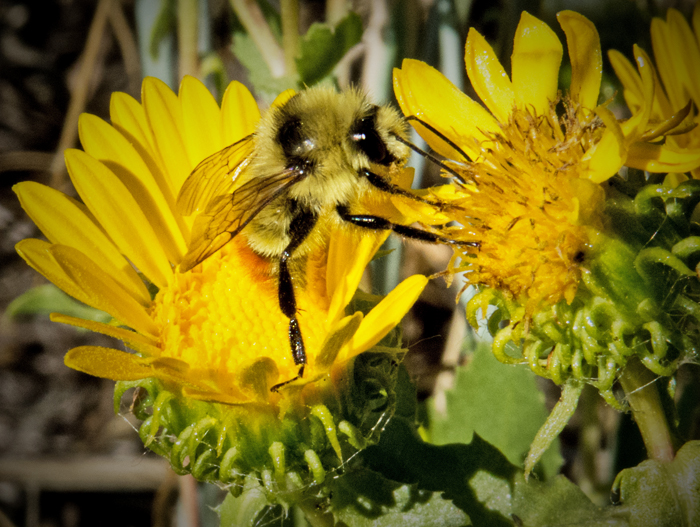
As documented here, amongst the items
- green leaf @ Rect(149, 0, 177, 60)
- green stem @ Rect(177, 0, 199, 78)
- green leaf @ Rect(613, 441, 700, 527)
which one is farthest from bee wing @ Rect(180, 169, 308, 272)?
green leaf @ Rect(149, 0, 177, 60)

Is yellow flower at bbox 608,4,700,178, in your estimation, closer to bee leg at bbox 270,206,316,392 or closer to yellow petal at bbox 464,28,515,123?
yellow petal at bbox 464,28,515,123

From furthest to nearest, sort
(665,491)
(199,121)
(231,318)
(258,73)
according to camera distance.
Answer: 1. (258,73)
2. (199,121)
3. (231,318)
4. (665,491)

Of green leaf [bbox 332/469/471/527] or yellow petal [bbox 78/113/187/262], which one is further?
yellow petal [bbox 78/113/187/262]

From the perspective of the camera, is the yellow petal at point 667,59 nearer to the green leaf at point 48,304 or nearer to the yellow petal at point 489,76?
the yellow petal at point 489,76

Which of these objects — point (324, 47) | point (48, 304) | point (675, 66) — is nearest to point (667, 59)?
point (675, 66)

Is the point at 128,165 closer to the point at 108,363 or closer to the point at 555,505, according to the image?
the point at 108,363
